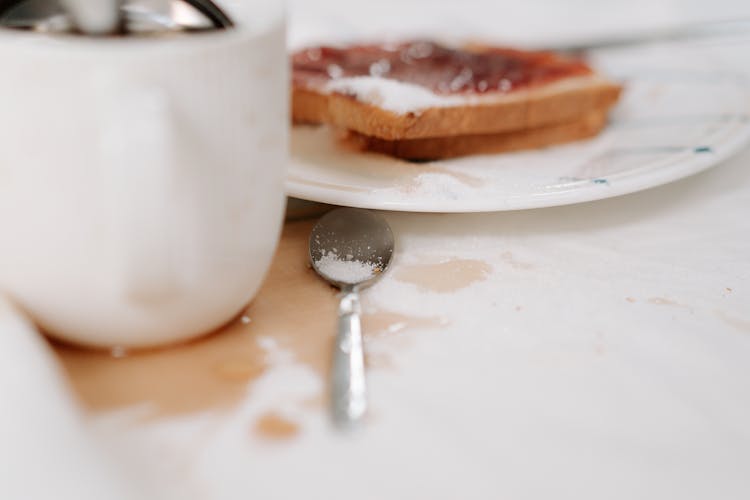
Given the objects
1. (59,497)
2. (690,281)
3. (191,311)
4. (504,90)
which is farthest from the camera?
(504,90)

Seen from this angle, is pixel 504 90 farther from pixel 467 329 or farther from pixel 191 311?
pixel 191 311

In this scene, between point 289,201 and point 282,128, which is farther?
point 289,201

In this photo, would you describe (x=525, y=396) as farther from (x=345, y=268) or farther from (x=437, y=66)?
(x=437, y=66)

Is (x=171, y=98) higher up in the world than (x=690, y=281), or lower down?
higher up

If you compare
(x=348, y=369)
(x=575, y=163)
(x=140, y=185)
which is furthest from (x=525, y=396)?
(x=575, y=163)

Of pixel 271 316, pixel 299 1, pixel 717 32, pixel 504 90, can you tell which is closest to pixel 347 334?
pixel 271 316

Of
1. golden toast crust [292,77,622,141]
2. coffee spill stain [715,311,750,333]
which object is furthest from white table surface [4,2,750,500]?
golden toast crust [292,77,622,141]

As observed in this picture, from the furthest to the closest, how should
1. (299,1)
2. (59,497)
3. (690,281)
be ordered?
(299,1), (690,281), (59,497)

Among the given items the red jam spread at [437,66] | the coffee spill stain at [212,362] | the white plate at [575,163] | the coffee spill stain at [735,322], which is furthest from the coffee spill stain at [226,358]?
the red jam spread at [437,66]
